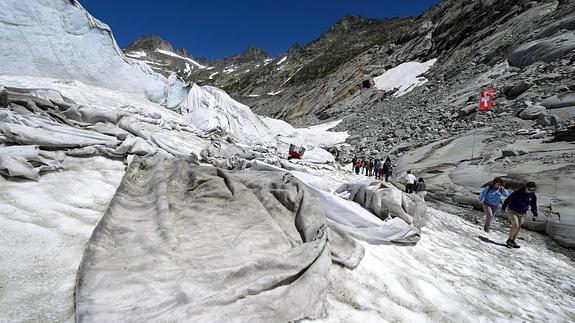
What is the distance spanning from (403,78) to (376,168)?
2463cm

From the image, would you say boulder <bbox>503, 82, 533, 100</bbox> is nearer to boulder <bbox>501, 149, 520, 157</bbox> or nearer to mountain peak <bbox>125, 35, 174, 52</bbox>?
boulder <bbox>501, 149, 520, 157</bbox>

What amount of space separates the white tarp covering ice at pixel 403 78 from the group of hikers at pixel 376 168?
17892 millimetres

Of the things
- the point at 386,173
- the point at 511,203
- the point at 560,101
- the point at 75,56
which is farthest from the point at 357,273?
the point at 560,101

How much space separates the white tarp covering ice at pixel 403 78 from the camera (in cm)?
3219

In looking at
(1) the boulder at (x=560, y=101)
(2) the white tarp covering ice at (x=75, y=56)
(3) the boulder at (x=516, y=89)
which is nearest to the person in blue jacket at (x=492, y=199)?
(2) the white tarp covering ice at (x=75, y=56)

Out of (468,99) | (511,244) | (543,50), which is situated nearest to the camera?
(511,244)

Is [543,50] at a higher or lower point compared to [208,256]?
higher

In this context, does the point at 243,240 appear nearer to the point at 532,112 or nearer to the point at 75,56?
the point at 75,56

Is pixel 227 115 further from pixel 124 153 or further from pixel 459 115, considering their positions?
pixel 459 115

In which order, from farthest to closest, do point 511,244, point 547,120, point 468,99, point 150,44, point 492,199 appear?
point 150,44 → point 468,99 → point 547,120 → point 492,199 → point 511,244

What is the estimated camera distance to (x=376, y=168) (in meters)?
14.5

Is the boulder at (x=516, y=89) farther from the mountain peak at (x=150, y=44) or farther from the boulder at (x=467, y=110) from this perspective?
the mountain peak at (x=150, y=44)

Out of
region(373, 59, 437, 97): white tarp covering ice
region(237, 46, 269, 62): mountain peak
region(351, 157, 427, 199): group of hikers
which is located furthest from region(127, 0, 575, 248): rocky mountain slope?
region(237, 46, 269, 62): mountain peak

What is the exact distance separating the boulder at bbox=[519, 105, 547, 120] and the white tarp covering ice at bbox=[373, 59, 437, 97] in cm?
1774
